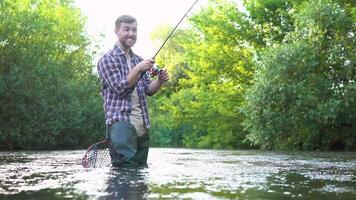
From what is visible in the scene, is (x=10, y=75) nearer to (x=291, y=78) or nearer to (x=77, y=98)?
→ (x=77, y=98)

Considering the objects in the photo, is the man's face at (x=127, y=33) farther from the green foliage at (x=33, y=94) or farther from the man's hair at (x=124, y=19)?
the green foliage at (x=33, y=94)

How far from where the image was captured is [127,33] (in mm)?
5816

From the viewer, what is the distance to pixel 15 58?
24.3 metres

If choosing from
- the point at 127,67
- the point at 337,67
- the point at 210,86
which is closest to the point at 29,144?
the point at 210,86

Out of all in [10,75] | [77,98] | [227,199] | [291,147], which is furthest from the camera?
[77,98]

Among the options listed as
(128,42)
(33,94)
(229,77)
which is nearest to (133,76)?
(128,42)

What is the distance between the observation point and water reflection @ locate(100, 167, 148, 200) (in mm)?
3229

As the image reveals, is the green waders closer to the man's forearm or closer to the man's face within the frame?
the man's forearm

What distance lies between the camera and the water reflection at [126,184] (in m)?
3.23

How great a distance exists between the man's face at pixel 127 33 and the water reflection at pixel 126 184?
136 cm

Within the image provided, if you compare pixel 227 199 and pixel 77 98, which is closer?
pixel 227 199

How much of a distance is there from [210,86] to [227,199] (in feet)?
84.6

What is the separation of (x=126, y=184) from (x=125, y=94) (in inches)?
71.6

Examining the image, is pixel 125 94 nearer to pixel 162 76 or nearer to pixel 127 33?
pixel 162 76
